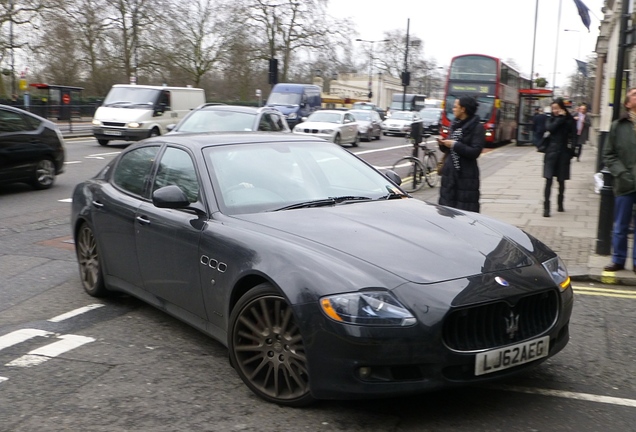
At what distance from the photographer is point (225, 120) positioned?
604 inches

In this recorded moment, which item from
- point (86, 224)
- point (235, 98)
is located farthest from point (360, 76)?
point (86, 224)

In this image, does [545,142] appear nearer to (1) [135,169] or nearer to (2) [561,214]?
(2) [561,214]

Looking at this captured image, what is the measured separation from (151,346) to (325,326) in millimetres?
1838

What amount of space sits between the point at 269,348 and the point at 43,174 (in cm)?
1083

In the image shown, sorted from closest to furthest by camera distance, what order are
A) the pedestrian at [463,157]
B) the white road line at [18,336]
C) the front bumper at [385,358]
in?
the front bumper at [385,358] < the white road line at [18,336] < the pedestrian at [463,157]

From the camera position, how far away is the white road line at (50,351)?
4.70 m

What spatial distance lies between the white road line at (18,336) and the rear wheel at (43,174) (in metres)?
8.72

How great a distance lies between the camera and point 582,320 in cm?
585

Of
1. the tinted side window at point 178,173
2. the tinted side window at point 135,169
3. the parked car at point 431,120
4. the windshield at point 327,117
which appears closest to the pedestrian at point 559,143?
the tinted side window at point 135,169

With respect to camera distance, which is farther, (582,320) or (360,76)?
(360,76)

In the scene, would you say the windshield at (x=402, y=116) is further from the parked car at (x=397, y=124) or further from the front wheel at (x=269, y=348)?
the front wheel at (x=269, y=348)

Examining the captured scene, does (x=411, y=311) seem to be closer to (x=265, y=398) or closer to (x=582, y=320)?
(x=265, y=398)

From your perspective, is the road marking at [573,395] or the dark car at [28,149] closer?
the road marking at [573,395]

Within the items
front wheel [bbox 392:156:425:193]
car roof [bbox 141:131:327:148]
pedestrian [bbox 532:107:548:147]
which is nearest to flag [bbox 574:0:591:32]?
pedestrian [bbox 532:107:548:147]
